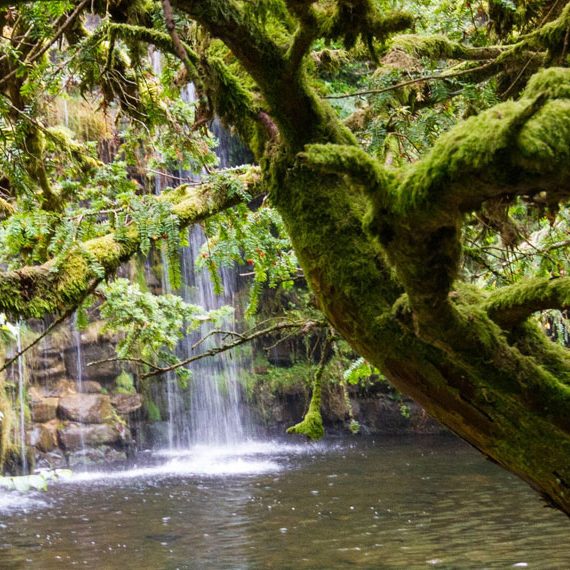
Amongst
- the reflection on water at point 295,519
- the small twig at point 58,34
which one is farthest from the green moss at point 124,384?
the small twig at point 58,34

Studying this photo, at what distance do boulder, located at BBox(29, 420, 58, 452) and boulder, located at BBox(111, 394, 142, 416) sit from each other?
1.75m

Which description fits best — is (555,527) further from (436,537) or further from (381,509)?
(381,509)

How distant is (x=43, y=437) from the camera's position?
1614cm

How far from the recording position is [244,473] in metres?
13.9

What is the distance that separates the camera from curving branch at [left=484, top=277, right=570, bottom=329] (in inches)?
93.0

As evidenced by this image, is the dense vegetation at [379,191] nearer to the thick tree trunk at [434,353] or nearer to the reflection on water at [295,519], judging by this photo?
the thick tree trunk at [434,353]

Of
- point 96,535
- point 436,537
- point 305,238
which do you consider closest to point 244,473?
point 96,535

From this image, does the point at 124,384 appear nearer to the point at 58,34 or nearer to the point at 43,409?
the point at 43,409

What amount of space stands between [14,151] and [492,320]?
3.37 meters

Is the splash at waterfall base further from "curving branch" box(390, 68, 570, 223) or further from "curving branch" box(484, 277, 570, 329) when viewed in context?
"curving branch" box(390, 68, 570, 223)

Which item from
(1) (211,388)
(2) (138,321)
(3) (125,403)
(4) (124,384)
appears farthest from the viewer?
(1) (211,388)

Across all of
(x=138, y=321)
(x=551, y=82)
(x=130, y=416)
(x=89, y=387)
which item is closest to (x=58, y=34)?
(x=551, y=82)

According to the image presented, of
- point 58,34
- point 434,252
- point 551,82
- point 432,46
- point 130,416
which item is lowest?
point 130,416

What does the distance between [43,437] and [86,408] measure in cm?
121
